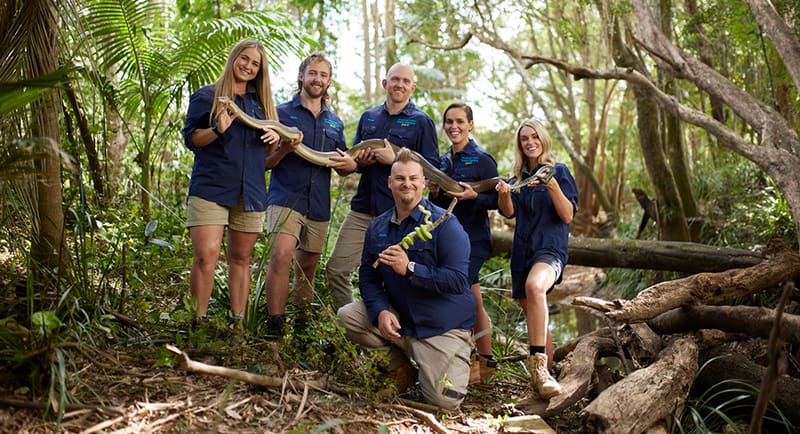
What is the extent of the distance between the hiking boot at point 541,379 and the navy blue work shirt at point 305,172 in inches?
75.8

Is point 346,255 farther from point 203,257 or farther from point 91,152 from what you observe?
point 91,152

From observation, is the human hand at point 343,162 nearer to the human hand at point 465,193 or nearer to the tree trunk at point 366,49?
the human hand at point 465,193

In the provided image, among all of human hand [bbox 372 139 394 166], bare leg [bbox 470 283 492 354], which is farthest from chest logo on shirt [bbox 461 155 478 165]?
bare leg [bbox 470 283 492 354]

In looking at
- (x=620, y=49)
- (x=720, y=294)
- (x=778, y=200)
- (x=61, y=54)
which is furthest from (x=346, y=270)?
(x=620, y=49)

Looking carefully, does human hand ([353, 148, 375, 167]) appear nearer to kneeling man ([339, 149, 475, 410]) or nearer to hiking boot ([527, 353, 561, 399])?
kneeling man ([339, 149, 475, 410])

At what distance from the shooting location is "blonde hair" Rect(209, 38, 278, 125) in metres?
4.55

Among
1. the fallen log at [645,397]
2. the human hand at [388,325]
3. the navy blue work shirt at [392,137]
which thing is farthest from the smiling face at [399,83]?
the fallen log at [645,397]

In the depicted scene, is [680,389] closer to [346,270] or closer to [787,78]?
[346,270]

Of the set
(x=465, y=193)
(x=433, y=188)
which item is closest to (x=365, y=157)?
(x=433, y=188)

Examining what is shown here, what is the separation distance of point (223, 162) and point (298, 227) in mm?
805

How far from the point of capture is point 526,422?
4176 millimetres

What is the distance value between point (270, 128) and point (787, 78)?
853 cm

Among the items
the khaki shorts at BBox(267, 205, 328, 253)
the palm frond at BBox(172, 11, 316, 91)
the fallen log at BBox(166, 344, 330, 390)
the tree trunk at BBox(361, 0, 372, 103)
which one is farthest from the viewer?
the tree trunk at BBox(361, 0, 372, 103)

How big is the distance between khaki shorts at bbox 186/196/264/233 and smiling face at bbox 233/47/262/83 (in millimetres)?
880
